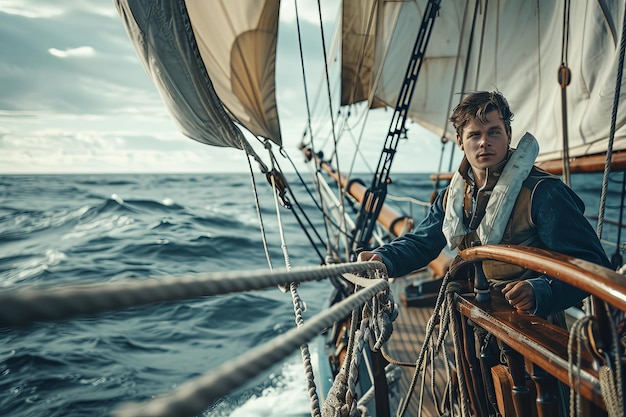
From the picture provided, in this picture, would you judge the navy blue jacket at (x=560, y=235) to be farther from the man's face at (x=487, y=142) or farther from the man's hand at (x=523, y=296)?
the man's face at (x=487, y=142)

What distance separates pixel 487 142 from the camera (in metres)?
1.72

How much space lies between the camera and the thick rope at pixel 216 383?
486 millimetres

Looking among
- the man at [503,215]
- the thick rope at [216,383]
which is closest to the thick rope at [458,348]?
the man at [503,215]

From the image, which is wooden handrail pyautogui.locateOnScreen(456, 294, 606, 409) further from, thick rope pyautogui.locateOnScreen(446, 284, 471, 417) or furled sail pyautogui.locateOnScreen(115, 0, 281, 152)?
furled sail pyautogui.locateOnScreen(115, 0, 281, 152)

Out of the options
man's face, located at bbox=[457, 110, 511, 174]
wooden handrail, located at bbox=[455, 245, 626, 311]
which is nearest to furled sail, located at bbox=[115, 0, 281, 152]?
man's face, located at bbox=[457, 110, 511, 174]

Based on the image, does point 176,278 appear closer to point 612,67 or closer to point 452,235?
point 452,235

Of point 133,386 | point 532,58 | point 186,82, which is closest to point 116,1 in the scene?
point 186,82

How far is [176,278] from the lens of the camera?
60 cm

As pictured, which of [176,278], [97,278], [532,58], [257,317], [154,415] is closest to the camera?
[154,415]

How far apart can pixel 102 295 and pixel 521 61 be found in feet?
17.6

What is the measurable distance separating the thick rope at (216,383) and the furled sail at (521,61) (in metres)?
3.66

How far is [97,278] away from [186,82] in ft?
22.8

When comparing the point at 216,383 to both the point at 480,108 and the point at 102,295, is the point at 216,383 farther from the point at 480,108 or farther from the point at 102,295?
the point at 480,108

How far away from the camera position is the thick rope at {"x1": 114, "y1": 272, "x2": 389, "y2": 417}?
0.49m
